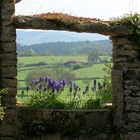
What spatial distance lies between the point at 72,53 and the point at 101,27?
29.9 metres

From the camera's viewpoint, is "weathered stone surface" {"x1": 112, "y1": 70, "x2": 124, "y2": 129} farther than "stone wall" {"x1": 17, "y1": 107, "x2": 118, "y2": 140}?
Yes

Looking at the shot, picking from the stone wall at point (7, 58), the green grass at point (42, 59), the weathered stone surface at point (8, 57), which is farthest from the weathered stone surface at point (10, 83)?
the green grass at point (42, 59)

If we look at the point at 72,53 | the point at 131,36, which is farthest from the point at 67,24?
the point at 72,53

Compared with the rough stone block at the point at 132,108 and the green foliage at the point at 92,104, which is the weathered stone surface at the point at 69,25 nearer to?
the rough stone block at the point at 132,108

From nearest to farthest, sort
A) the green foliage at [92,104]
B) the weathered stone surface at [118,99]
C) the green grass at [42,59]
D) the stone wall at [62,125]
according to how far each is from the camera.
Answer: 1. the stone wall at [62,125]
2. the weathered stone surface at [118,99]
3. the green foliage at [92,104]
4. the green grass at [42,59]

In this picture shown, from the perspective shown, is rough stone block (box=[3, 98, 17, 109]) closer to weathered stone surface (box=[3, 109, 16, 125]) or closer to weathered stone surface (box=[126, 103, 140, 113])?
weathered stone surface (box=[3, 109, 16, 125])

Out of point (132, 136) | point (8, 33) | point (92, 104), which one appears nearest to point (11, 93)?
point (8, 33)

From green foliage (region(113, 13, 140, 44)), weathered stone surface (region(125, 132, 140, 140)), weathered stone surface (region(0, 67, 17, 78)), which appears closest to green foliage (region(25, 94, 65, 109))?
weathered stone surface (region(0, 67, 17, 78))

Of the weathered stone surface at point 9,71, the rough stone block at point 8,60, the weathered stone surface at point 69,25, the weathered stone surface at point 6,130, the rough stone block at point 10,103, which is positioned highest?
the weathered stone surface at point 69,25

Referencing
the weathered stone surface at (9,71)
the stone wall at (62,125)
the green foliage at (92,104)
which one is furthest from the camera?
the green foliage at (92,104)

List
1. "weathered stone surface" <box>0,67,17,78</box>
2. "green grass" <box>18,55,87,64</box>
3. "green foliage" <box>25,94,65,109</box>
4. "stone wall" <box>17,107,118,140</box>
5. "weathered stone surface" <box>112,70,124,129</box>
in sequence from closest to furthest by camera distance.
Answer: "weathered stone surface" <box>0,67,17,78</box>, "stone wall" <box>17,107,118,140</box>, "weathered stone surface" <box>112,70,124,129</box>, "green foliage" <box>25,94,65,109</box>, "green grass" <box>18,55,87,64</box>

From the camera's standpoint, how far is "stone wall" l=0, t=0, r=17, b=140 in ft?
30.2

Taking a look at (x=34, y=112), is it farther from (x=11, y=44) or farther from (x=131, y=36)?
(x=131, y=36)

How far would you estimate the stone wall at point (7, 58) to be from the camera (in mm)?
9195
